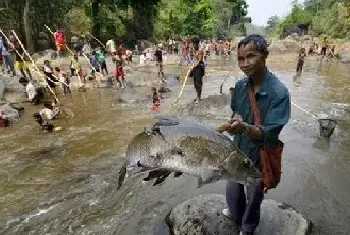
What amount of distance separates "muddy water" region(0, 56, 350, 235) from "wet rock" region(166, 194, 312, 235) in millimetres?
313

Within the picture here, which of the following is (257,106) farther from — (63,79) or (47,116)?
(63,79)

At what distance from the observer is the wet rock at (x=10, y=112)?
434 inches

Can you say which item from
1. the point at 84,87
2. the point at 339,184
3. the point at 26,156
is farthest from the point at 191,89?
the point at 339,184

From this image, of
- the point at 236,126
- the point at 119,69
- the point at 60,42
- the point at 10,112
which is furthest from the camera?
the point at 60,42

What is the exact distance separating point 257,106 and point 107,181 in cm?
385

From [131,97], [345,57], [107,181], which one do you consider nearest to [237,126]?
[107,181]

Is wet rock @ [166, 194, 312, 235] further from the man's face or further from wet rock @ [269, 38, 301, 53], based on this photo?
wet rock @ [269, 38, 301, 53]

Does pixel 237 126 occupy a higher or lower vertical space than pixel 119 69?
higher

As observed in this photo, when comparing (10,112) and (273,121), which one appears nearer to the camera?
(273,121)

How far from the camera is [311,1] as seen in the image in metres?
64.2

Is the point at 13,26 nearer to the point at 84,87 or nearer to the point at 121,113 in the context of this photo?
the point at 84,87

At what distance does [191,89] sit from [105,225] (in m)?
11.3

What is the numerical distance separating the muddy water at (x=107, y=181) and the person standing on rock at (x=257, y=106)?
5.90ft

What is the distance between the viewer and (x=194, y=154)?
278cm
